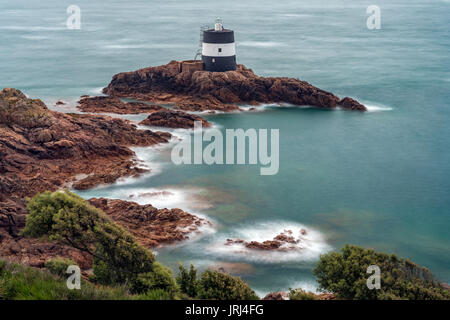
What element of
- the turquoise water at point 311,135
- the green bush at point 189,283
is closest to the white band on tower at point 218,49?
the turquoise water at point 311,135

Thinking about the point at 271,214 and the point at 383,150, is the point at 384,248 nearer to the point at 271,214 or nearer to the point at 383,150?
the point at 271,214

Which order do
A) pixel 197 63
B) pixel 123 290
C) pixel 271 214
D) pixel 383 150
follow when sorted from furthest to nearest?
pixel 197 63
pixel 383 150
pixel 271 214
pixel 123 290

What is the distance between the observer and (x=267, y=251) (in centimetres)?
2258

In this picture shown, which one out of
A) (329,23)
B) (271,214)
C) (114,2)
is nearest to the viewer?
(271,214)

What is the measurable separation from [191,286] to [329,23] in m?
87.3

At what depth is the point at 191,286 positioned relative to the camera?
16.2 m

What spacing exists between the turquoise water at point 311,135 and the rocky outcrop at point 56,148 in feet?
5.53

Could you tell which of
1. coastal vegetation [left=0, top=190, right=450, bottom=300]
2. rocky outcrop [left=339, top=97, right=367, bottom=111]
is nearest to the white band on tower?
rocky outcrop [left=339, top=97, right=367, bottom=111]

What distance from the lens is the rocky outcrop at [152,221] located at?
2327 cm

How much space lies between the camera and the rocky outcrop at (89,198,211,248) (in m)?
23.3

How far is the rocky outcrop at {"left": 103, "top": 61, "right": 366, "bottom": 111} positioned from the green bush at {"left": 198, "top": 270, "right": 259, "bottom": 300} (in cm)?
2948

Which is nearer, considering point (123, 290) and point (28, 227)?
point (123, 290)

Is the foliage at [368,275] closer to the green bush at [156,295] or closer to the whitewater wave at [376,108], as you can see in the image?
the green bush at [156,295]

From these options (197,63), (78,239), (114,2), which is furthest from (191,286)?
(114,2)
